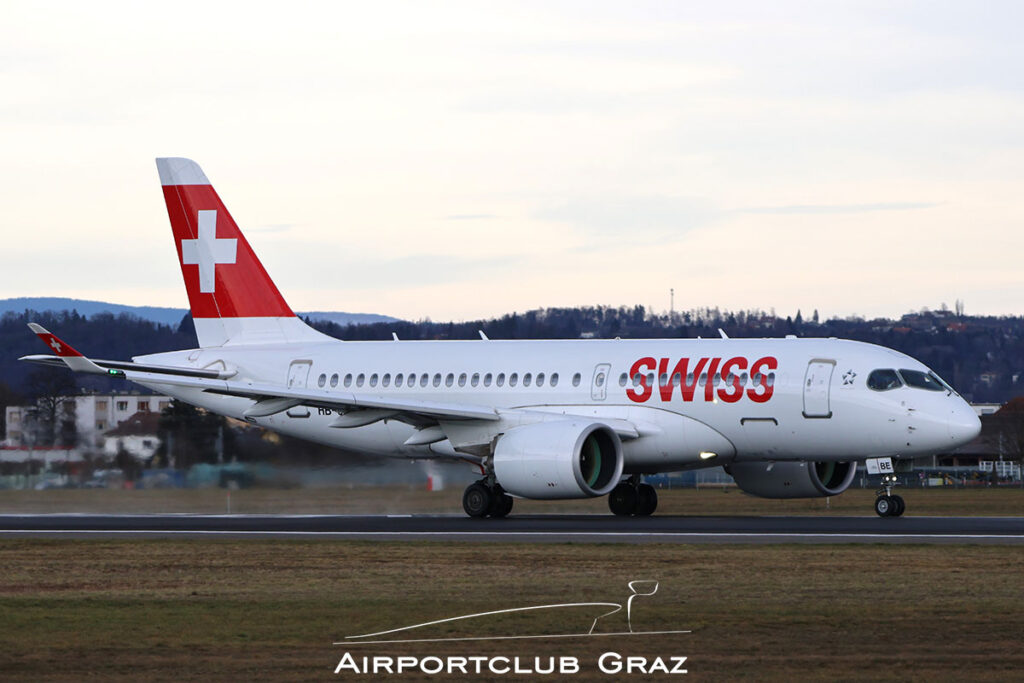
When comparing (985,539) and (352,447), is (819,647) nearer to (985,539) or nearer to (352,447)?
(985,539)

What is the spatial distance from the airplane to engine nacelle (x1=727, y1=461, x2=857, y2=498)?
0.13 ft

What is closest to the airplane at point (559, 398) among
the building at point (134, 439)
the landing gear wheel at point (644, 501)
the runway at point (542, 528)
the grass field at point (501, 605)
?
the landing gear wheel at point (644, 501)

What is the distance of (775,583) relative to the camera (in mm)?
20125

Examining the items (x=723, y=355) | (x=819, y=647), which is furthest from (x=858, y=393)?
(x=819, y=647)

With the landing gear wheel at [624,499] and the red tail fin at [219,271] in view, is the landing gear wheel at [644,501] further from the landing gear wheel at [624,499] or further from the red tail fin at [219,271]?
the red tail fin at [219,271]

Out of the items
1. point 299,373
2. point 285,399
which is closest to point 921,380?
point 285,399

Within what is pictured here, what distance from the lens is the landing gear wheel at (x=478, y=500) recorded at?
115 ft

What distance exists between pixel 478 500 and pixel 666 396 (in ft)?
15.1

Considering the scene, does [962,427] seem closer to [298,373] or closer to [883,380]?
[883,380]

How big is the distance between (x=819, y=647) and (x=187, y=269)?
3107cm

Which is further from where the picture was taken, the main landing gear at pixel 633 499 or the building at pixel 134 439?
the building at pixel 134 439

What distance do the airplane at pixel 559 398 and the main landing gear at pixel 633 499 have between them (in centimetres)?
4

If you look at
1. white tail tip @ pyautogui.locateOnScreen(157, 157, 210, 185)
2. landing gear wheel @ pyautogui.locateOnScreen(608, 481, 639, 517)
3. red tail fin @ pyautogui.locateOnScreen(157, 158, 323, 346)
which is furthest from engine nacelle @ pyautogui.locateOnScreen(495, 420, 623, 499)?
white tail tip @ pyautogui.locateOnScreen(157, 157, 210, 185)

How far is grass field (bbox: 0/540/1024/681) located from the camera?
1439 cm
